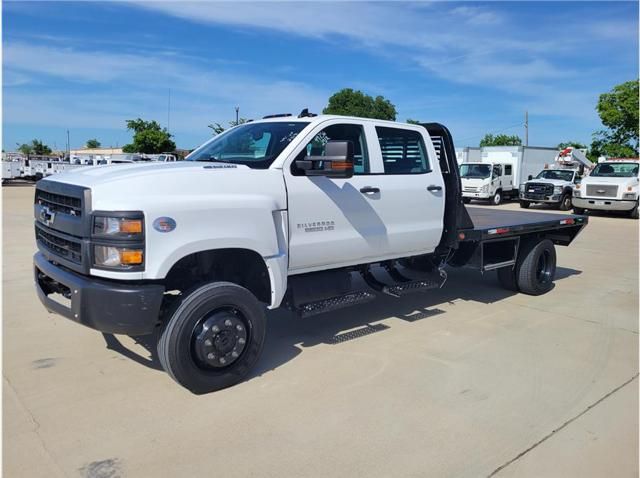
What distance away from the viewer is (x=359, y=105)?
159 feet

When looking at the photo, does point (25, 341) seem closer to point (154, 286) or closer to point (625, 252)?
point (154, 286)

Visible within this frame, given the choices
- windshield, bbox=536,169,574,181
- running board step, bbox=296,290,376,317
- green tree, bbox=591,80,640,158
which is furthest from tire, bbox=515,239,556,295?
green tree, bbox=591,80,640,158

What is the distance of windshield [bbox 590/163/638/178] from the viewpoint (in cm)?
1972

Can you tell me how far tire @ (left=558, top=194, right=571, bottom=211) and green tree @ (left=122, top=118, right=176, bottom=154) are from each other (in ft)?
126

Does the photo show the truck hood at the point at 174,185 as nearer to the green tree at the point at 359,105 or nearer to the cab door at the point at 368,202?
the cab door at the point at 368,202

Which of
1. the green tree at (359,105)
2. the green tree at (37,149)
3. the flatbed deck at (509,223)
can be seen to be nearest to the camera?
the flatbed deck at (509,223)

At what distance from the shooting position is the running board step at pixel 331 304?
15.2ft

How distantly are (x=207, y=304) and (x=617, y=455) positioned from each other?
282 cm

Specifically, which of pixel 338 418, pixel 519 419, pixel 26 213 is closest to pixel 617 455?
pixel 519 419

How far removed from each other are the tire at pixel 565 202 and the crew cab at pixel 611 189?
153 centimetres

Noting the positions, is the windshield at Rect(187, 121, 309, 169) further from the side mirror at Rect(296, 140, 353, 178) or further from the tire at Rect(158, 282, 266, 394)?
the tire at Rect(158, 282, 266, 394)

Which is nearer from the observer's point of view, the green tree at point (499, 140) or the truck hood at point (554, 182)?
the truck hood at point (554, 182)

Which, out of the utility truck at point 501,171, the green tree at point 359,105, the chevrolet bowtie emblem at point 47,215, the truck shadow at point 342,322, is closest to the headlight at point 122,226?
the chevrolet bowtie emblem at point 47,215

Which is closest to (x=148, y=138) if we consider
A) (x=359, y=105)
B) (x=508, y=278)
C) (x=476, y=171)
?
(x=359, y=105)
